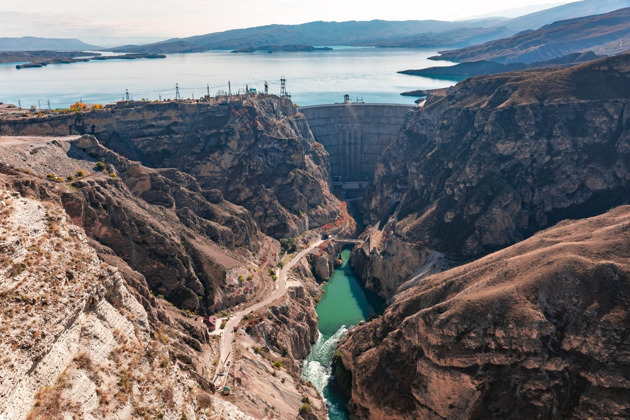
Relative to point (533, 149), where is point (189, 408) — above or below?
below

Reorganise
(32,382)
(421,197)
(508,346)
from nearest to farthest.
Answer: (32,382) < (508,346) < (421,197)

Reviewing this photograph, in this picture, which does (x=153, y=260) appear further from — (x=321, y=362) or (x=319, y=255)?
(x=319, y=255)

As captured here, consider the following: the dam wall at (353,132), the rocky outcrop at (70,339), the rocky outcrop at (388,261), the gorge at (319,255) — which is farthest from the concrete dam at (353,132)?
the rocky outcrop at (70,339)

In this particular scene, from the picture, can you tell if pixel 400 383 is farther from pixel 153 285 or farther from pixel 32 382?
pixel 32 382

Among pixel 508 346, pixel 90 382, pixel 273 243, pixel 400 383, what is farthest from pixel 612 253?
pixel 273 243

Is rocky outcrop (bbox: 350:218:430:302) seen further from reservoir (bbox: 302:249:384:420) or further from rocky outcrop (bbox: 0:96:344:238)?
rocky outcrop (bbox: 0:96:344:238)

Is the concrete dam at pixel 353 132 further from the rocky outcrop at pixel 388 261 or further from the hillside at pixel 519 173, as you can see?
the rocky outcrop at pixel 388 261

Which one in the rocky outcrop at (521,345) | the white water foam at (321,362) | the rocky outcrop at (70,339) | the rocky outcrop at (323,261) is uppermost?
the rocky outcrop at (70,339)
